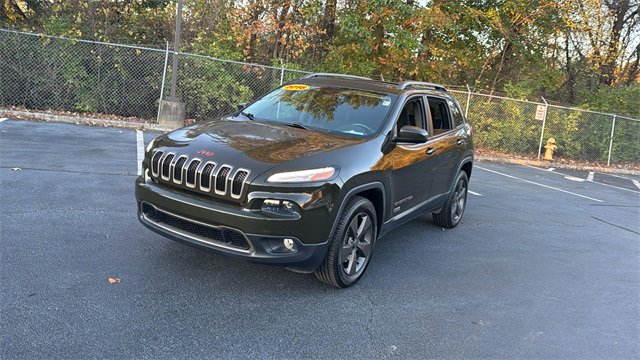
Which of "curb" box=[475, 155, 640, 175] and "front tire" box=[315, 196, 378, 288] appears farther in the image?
"curb" box=[475, 155, 640, 175]

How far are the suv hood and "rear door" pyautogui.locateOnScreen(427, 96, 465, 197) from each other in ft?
5.38

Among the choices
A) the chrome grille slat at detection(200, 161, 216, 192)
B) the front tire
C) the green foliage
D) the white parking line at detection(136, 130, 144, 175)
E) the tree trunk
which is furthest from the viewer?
the tree trunk

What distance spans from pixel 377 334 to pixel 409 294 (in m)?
0.85

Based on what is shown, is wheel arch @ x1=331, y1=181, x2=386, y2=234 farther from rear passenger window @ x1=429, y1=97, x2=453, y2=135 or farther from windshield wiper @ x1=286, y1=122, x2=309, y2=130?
rear passenger window @ x1=429, y1=97, x2=453, y2=135

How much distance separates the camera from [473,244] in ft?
19.6

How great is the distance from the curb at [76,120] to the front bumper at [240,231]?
9.04m

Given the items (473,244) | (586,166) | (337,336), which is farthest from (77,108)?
(586,166)

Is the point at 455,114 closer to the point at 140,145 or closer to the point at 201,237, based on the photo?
the point at 201,237

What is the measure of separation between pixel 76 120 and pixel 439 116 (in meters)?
9.20

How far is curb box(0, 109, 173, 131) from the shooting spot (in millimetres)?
11336

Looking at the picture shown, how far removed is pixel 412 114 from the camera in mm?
5199

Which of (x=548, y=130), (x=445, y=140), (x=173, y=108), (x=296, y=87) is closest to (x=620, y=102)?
(x=548, y=130)

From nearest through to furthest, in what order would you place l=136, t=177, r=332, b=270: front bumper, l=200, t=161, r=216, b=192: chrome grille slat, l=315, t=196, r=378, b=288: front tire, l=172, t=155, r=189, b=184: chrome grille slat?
l=136, t=177, r=332, b=270: front bumper < l=200, t=161, r=216, b=192: chrome grille slat < l=172, t=155, r=189, b=184: chrome grille slat < l=315, t=196, r=378, b=288: front tire

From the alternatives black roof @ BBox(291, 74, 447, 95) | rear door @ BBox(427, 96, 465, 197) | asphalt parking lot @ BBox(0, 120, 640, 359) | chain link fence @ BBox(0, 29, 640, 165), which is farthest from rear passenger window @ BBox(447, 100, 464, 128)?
chain link fence @ BBox(0, 29, 640, 165)
